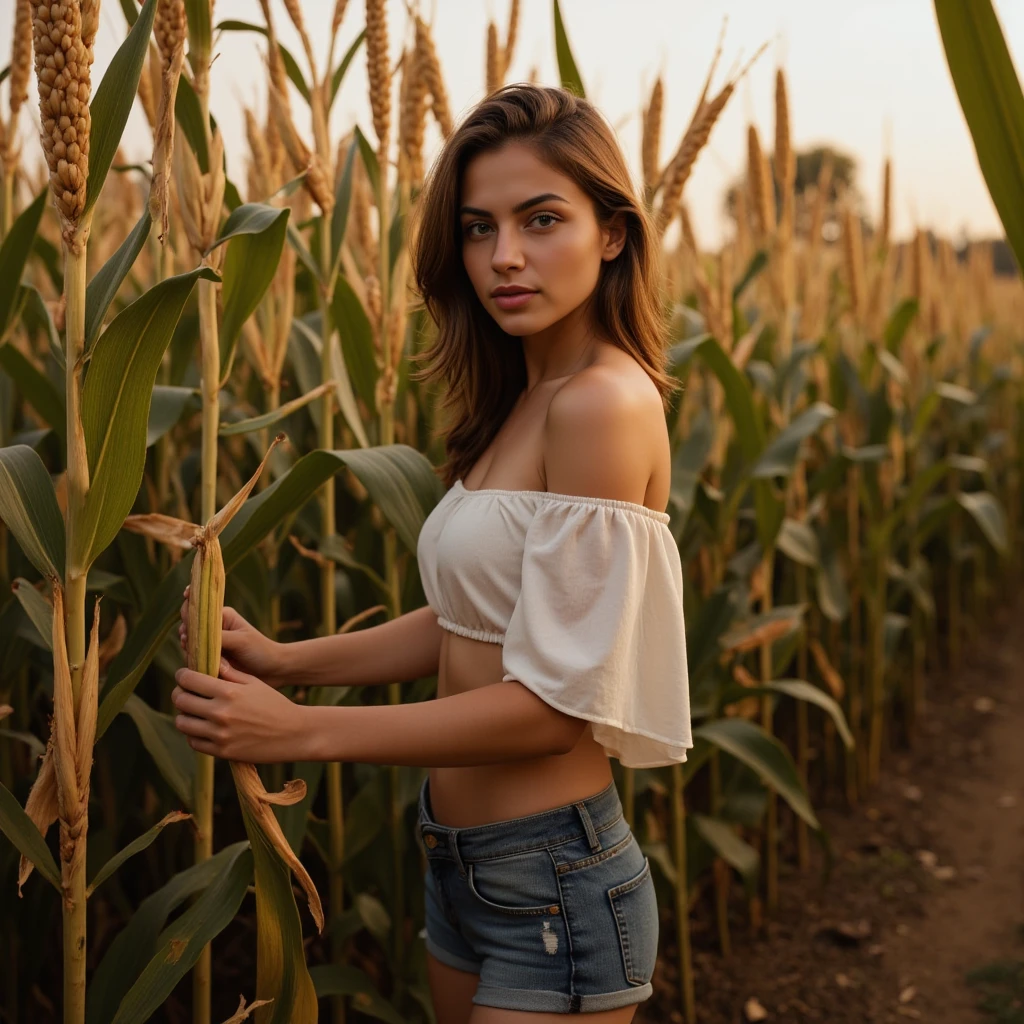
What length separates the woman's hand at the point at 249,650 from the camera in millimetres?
1390

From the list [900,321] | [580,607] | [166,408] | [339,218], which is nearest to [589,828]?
[580,607]

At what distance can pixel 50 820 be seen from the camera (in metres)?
1.23

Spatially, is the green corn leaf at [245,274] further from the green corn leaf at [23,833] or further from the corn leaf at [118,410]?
the green corn leaf at [23,833]

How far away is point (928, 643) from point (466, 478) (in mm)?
3751

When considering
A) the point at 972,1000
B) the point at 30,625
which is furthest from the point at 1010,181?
the point at 972,1000

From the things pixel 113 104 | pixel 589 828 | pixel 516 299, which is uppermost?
pixel 113 104

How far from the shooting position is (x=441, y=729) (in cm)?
117

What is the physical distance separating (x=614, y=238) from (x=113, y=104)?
1.96ft

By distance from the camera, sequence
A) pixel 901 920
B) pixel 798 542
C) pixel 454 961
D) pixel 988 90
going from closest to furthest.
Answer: pixel 988 90 < pixel 454 961 < pixel 798 542 < pixel 901 920

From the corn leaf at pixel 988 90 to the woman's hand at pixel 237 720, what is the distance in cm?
81

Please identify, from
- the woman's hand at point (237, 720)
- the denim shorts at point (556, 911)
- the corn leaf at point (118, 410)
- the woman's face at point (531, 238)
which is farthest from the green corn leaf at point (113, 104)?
the denim shorts at point (556, 911)

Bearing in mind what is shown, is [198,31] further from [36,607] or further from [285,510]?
[36,607]

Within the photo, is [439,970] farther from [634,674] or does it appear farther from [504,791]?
[634,674]

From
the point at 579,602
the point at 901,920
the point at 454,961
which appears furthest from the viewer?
the point at 901,920
